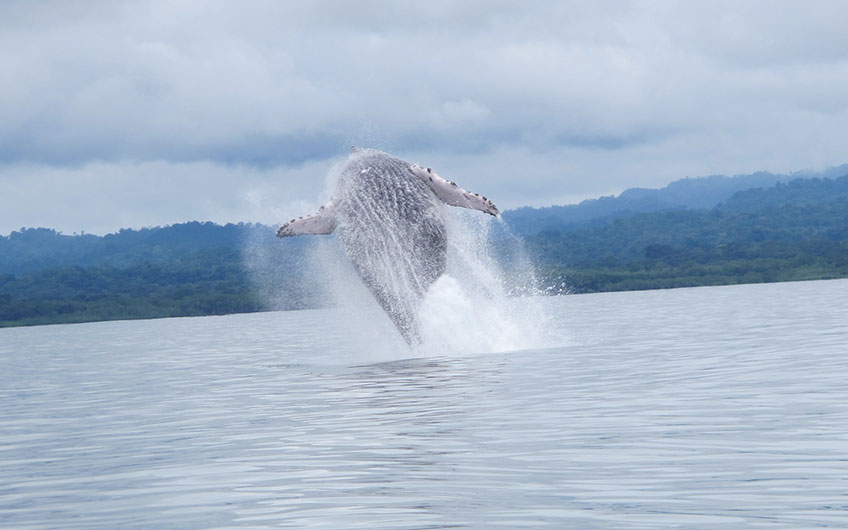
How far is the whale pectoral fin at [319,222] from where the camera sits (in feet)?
92.5

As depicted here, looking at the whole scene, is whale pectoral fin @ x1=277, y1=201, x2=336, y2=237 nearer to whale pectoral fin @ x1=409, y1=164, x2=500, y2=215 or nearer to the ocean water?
whale pectoral fin @ x1=409, y1=164, x2=500, y2=215

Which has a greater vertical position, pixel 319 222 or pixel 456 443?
pixel 319 222

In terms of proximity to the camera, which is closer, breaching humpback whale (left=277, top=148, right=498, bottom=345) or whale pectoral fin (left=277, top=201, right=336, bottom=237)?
breaching humpback whale (left=277, top=148, right=498, bottom=345)

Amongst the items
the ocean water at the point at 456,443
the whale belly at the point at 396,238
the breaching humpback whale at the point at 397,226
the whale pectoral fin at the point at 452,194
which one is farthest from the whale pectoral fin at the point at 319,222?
the ocean water at the point at 456,443

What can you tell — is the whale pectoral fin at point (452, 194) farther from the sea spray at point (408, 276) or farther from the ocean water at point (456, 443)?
the ocean water at point (456, 443)

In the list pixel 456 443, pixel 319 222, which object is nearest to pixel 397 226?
pixel 319 222

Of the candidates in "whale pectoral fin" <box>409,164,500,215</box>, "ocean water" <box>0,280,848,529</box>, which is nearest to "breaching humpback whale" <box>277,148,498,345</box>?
"whale pectoral fin" <box>409,164,500,215</box>

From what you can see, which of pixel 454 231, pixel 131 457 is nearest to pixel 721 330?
pixel 454 231

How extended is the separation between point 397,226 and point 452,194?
6.11 ft

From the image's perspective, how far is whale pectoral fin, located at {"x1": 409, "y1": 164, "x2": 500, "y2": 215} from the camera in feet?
89.7

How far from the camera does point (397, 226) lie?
86.3 feet

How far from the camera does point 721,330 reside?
38125 mm

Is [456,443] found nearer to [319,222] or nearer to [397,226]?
[397,226]

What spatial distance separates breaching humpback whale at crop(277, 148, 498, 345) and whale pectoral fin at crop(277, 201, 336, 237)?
2.8 inches
